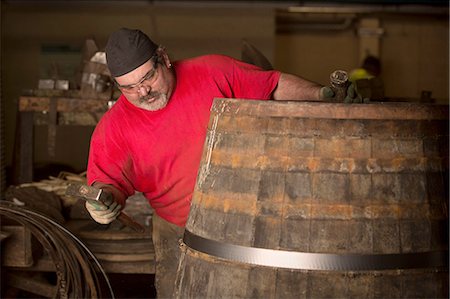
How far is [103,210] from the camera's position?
12.7 ft

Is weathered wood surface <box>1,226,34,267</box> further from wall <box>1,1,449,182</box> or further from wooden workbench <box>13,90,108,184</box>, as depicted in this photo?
wall <box>1,1,449,182</box>

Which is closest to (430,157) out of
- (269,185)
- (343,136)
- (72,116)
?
(343,136)

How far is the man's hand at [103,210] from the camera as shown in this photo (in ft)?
12.6

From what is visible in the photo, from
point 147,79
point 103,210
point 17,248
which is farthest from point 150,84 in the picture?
point 17,248

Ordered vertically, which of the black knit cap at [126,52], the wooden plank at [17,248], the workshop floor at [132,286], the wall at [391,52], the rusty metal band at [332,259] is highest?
the wall at [391,52]

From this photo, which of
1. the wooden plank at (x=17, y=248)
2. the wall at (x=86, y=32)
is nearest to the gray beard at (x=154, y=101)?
the wooden plank at (x=17, y=248)

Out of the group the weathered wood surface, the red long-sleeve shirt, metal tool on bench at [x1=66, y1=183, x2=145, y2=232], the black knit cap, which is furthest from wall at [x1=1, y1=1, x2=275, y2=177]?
metal tool on bench at [x1=66, y1=183, x2=145, y2=232]

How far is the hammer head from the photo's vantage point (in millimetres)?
3549

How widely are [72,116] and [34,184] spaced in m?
0.65

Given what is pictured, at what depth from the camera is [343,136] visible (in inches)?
112

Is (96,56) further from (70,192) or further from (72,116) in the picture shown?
(70,192)

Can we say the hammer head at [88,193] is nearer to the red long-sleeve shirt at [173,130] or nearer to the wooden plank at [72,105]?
the red long-sleeve shirt at [173,130]

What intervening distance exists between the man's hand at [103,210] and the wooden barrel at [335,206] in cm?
103

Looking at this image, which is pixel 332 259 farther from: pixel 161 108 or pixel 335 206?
pixel 161 108
